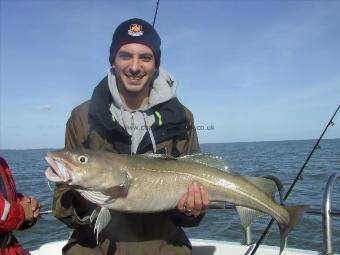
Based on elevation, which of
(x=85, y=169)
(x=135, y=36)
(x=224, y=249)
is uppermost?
(x=135, y=36)

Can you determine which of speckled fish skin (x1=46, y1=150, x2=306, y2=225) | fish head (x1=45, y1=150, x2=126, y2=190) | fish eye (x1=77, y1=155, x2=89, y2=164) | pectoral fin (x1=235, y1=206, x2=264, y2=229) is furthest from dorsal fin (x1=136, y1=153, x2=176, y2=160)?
pectoral fin (x1=235, y1=206, x2=264, y2=229)

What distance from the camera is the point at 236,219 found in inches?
493

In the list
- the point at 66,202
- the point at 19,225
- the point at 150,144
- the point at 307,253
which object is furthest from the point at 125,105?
the point at 307,253

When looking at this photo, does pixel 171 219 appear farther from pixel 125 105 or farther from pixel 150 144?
pixel 125 105

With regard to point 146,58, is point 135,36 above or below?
above

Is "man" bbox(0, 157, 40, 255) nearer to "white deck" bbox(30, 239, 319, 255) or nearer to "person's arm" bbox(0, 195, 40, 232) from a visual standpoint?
"person's arm" bbox(0, 195, 40, 232)

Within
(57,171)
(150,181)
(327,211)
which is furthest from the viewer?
(327,211)

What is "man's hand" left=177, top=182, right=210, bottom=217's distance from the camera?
373cm

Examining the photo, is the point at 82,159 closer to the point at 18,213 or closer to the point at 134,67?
the point at 18,213

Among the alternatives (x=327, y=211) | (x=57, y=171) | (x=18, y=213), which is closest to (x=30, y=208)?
(x=18, y=213)

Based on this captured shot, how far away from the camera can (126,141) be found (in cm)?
403

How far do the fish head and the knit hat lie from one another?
1197 mm

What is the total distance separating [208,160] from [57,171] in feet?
4.76

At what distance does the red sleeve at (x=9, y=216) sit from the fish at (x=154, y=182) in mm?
464
